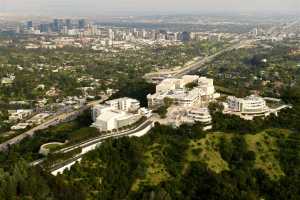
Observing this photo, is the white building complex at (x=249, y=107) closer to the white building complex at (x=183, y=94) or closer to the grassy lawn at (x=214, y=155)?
the white building complex at (x=183, y=94)

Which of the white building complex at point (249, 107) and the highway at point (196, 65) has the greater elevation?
the white building complex at point (249, 107)

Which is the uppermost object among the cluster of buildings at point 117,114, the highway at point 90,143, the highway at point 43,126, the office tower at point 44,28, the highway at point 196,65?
the office tower at point 44,28

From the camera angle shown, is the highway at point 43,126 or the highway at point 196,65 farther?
the highway at point 196,65

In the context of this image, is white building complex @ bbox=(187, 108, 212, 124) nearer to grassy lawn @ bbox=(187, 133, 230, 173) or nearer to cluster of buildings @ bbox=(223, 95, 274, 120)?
grassy lawn @ bbox=(187, 133, 230, 173)

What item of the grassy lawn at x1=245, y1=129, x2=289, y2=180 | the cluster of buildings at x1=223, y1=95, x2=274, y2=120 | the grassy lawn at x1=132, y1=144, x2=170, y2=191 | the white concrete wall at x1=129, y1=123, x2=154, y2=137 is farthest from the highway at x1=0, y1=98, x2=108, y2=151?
the grassy lawn at x1=245, y1=129, x2=289, y2=180

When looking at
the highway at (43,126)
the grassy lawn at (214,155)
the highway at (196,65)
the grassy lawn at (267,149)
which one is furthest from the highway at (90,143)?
the highway at (196,65)

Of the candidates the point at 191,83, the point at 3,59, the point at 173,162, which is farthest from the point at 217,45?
the point at 173,162

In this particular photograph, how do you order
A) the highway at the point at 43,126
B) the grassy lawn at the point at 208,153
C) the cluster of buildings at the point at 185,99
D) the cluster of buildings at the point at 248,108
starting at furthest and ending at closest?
the highway at the point at 43,126, the cluster of buildings at the point at 248,108, the cluster of buildings at the point at 185,99, the grassy lawn at the point at 208,153
